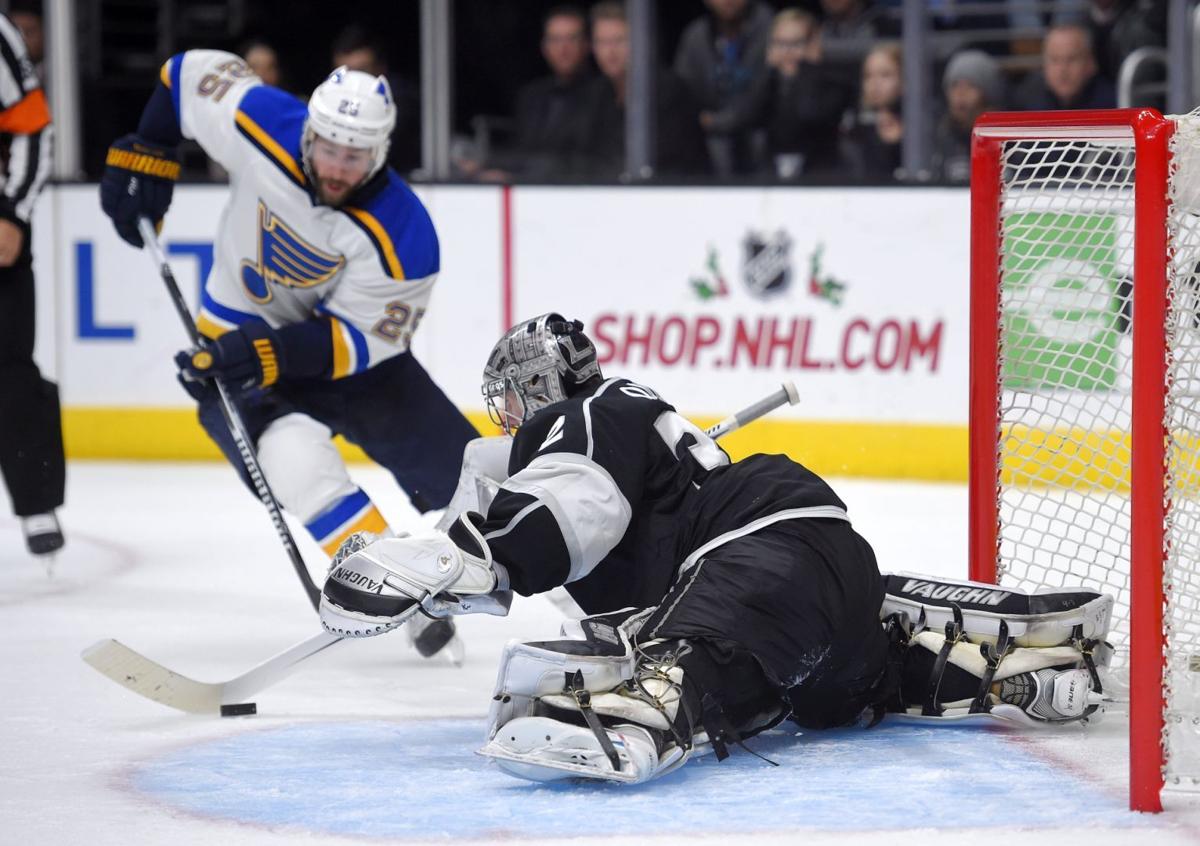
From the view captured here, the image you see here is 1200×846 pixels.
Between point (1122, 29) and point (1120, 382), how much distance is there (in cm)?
193

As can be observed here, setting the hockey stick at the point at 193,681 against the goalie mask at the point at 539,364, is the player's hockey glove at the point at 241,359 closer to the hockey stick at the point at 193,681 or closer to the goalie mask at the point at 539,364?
the hockey stick at the point at 193,681

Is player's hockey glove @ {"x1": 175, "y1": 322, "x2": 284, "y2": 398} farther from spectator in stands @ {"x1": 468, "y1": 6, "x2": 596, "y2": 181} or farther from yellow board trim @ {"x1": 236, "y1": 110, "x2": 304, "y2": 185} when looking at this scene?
spectator in stands @ {"x1": 468, "y1": 6, "x2": 596, "y2": 181}

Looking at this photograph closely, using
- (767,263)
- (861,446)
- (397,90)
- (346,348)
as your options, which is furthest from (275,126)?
(397,90)

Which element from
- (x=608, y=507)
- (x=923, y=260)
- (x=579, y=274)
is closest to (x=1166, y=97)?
(x=923, y=260)

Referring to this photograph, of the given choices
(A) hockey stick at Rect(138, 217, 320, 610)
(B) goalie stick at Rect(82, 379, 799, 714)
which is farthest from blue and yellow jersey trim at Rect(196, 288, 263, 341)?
(B) goalie stick at Rect(82, 379, 799, 714)

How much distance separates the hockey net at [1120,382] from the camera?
2.21 meters

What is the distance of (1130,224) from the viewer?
2943mm

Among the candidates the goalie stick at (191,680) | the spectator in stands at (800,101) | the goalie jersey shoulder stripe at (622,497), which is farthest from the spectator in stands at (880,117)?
Answer: the goalie jersey shoulder stripe at (622,497)

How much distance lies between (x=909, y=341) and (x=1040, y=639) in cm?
264

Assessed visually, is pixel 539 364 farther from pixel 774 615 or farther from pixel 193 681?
pixel 193 681

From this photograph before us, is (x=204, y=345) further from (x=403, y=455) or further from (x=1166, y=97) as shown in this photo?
(x=1166, y=97)

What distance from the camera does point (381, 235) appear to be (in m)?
3.43

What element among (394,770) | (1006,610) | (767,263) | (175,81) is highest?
(175,81)

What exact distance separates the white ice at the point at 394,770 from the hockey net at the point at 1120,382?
189 millimetres
